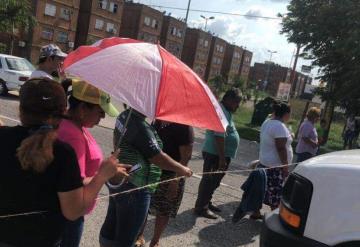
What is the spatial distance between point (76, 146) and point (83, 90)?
1.28 ft

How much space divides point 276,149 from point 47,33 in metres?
54.0

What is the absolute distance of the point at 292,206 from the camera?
3.43 metres

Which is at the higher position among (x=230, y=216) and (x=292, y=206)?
(x=292, y=206)

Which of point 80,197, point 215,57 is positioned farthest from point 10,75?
point 215,57

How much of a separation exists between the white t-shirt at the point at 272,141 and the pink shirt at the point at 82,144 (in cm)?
334

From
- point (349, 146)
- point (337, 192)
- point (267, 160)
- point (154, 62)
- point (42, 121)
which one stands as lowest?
point (349, 146)

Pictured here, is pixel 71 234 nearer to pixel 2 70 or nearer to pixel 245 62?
pixel 2 70

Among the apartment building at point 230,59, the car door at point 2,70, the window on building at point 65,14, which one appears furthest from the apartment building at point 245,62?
the car door at point 2,70

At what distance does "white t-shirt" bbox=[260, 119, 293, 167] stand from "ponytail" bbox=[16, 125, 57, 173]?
13.4 feet

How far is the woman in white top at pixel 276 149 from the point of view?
5.75m

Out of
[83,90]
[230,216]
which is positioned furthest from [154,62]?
[230,216]

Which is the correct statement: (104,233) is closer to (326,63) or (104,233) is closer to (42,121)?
(42,121)

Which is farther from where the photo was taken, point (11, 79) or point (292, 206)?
point (11, 79)

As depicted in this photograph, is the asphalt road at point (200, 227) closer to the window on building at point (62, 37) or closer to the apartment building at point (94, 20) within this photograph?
the window on building at point (62, 37)
